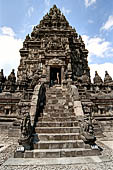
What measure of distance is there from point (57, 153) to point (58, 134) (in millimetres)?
1243

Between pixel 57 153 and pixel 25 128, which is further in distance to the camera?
pixel 25 128

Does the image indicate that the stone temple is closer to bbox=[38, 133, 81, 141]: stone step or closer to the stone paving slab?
bbox=[38, 133, 81, 141]: stone step

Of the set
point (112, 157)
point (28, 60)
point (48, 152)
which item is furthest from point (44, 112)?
point (28, 60)

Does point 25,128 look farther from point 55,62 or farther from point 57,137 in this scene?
point 55,62

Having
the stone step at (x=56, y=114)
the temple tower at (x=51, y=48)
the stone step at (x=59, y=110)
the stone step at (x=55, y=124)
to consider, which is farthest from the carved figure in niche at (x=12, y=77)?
the stone step at (x=55, y=124)

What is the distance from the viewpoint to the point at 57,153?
5062 mm

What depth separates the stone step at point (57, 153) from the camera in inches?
198

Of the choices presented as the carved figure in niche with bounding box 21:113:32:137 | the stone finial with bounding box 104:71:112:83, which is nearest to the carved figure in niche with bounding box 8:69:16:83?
the carved figure in niche with bounding box 21:113:32:137

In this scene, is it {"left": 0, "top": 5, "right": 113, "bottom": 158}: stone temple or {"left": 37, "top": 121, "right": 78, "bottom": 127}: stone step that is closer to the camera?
{"left": 0, "top": 5, "right": 113, "bottom": 158}: stone temple

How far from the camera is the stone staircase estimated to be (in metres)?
5.11

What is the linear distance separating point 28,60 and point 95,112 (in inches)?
677


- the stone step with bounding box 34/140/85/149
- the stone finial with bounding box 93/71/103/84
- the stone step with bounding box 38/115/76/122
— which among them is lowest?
the stone step with bounding box 34/140/85/149

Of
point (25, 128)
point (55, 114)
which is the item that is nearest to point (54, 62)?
point (55, 114)

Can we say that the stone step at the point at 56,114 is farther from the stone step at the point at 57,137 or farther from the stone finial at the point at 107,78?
the stone finial at the point at 107,78
